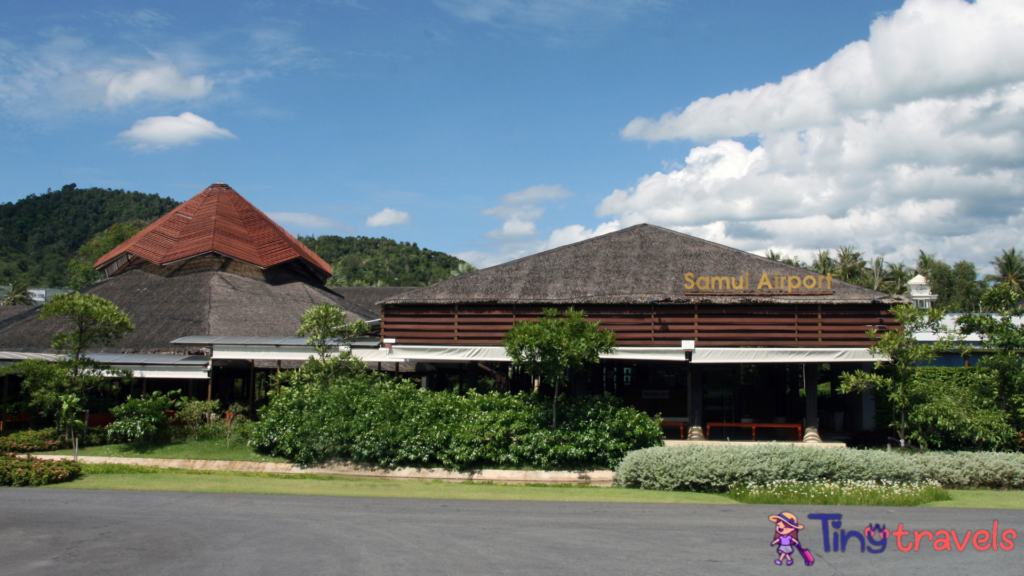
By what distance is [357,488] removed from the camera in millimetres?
15086

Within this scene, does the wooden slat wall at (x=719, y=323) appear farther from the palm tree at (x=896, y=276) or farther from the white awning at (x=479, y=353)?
the palm tree at (x=896, y=276)

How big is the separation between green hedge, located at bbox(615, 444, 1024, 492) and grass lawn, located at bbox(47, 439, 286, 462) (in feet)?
33.4

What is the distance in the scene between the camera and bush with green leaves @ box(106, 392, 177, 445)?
18656mm

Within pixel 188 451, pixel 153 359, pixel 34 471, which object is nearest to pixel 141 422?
pixel 188 451

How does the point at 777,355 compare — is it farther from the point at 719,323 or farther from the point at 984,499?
the point at 984,499

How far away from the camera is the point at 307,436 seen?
17625 millimetres

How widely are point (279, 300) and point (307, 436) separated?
51.2 feet

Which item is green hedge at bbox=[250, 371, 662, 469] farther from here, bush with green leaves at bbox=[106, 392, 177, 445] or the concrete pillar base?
the concrete pillar base

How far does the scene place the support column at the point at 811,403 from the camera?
19266mm

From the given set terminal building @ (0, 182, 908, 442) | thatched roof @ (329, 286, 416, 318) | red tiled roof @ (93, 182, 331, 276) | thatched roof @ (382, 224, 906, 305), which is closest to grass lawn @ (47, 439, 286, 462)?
terminal building @ (0, 182, 908, 442)


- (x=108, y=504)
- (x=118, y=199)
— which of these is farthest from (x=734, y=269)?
(x=118, y=199)

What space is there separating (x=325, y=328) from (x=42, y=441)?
8228 mm

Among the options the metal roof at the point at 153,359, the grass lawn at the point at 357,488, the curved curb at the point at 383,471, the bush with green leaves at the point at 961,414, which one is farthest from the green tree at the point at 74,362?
the bush with green leaves at the point at 961,414

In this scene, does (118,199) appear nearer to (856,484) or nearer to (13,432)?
(13,432)
